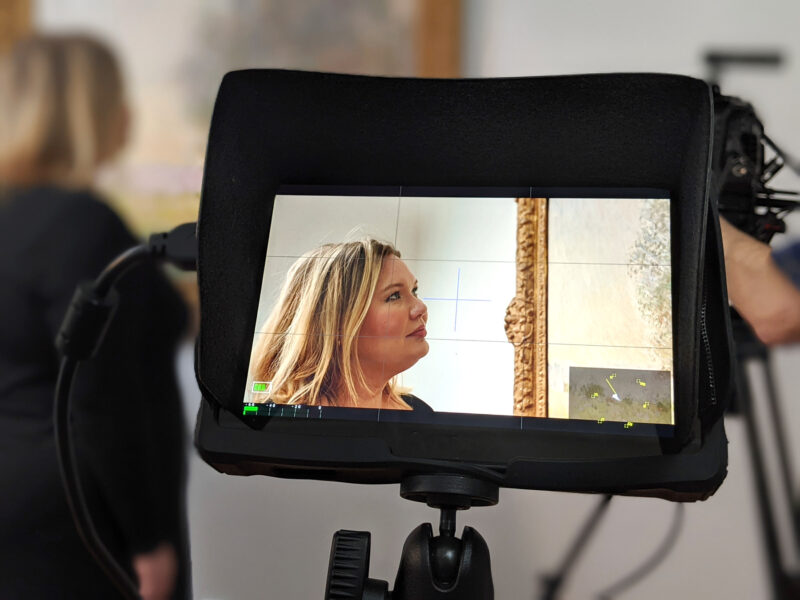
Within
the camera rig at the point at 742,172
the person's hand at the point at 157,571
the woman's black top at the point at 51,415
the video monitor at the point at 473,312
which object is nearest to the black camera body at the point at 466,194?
the video monitor at the point at 473,312

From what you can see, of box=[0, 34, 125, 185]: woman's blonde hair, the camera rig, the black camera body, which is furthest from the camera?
box=[0, 34, 125, 185]: woman's blonde hair

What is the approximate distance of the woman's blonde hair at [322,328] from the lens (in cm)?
51

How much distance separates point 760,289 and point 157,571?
836mm

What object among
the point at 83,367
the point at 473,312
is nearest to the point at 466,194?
the point at 473,312

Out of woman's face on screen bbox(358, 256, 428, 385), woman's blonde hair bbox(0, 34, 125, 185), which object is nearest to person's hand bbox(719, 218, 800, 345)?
woman's face on screen bbox(358, 256, 428, 385)

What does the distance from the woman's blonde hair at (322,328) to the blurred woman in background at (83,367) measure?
483mm

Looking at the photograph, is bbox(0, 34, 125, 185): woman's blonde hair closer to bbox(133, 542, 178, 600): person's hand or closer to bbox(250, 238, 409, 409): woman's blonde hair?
bbox(133, 542, 178, 600): person's hand

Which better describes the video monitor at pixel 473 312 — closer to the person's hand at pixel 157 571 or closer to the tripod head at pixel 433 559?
the tripod head at pixel 433 559

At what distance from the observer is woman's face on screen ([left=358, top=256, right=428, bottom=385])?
0.52m

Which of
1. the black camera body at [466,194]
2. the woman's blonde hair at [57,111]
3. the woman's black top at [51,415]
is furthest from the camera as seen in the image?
the woman's blonde hair at [57,111]

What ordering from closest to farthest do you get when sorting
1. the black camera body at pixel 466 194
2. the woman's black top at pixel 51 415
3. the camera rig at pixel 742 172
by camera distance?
the black camera body at pixel 466 194 < the camera rig at pixel 742 172 < the woman's black top at pixel 51 415

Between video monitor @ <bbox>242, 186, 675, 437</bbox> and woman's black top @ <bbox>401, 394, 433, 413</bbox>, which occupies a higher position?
video monitor @ <bbox>242, 186, 675, 437</bbox>

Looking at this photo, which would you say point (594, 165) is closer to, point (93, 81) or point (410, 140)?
point (410, 140)

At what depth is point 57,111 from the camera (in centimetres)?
104
